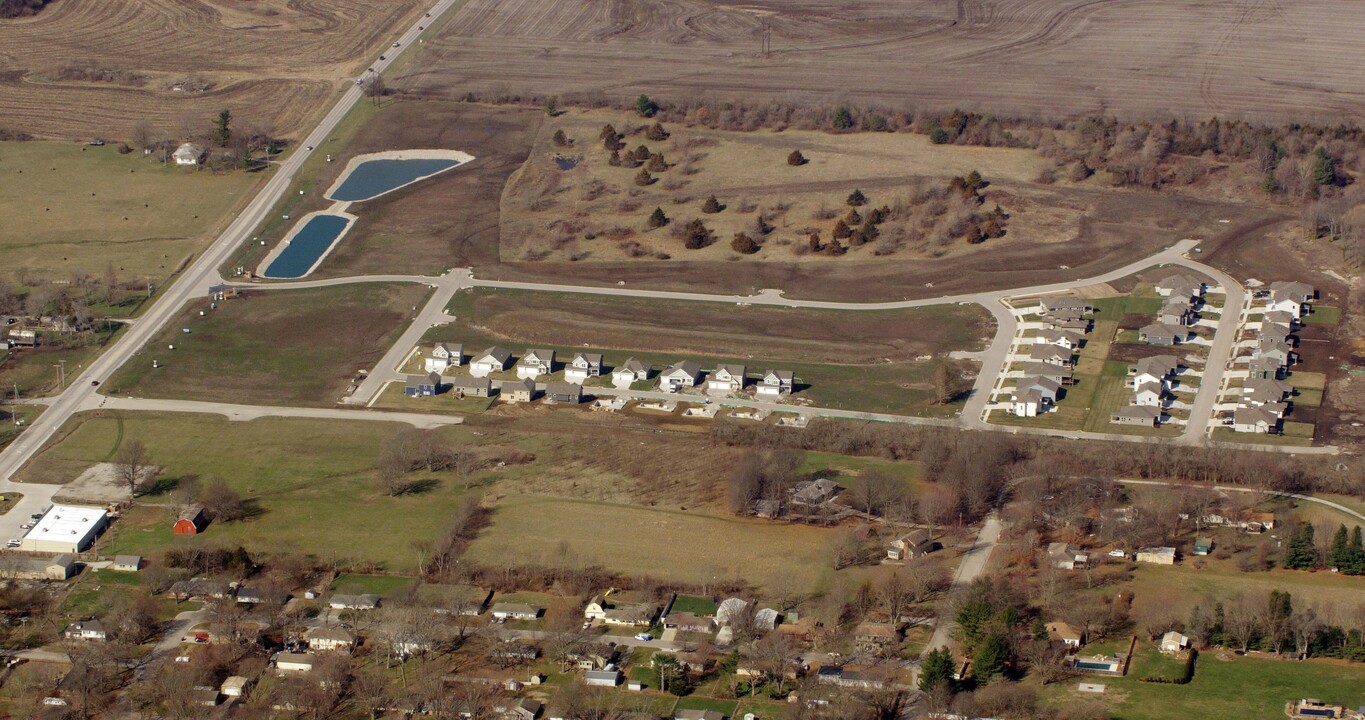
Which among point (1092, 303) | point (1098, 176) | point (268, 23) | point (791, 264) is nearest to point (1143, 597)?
point (1092, 303)

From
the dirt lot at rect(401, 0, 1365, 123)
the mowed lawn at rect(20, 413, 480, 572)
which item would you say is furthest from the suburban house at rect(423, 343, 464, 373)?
the dirt lot at rect(401, 0, 1365, 123)

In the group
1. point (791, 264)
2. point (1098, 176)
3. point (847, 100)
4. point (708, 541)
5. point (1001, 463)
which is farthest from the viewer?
point (847, 100)

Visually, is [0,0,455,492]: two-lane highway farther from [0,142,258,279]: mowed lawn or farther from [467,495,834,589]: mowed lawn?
[467,495,834,589]: mowed lawn

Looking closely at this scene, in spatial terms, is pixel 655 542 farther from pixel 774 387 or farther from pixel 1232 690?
pixel 1232 690

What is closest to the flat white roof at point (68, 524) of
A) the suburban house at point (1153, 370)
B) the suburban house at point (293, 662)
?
the suburban house at point (293, 662)

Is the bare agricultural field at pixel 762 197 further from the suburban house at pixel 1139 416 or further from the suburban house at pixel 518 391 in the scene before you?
the suburban house at pixel 1139 416

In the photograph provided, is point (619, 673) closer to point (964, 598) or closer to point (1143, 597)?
point (964, 598)
